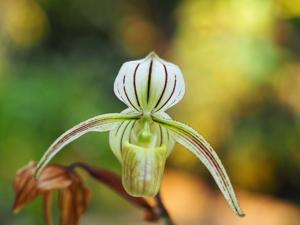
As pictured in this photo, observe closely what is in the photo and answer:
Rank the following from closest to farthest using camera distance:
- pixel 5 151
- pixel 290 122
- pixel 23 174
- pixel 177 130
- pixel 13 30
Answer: pixel 177 130
pixel 23 174
pixel 5 151
pixel 290 122
pixel 13 30

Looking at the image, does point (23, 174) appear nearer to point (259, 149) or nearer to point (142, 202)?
point (142, 202)

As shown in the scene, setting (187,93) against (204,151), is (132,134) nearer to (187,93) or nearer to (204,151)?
(204,151)

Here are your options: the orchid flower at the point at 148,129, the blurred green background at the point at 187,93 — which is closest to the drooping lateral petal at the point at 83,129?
the orchid flower at the point at 148,129

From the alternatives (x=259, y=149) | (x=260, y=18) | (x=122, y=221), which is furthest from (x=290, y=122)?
(x=122, y=221)

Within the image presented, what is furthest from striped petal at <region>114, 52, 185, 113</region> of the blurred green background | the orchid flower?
the blurred green background

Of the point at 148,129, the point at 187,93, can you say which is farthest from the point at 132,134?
the point at 187,93

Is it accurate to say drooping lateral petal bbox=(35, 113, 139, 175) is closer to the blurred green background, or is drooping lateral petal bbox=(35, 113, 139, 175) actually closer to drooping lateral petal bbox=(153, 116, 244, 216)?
drooping lateral petal bbox=(153, 116, 244, 216)

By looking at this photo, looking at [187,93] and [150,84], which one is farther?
[187,93]
